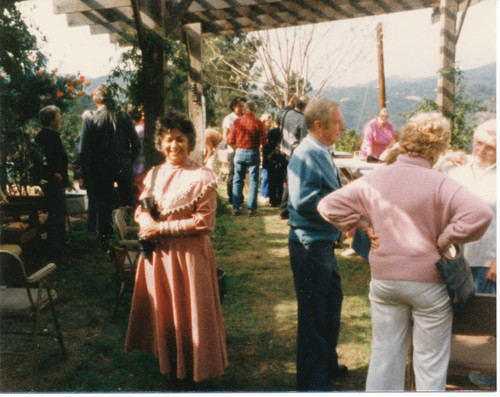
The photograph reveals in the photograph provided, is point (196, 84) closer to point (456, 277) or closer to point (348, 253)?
point (348, 253)

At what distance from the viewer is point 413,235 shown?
2.29 metres

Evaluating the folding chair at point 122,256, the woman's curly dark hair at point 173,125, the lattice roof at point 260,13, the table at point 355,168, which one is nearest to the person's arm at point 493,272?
the woman's curly dark hair at point 173,125

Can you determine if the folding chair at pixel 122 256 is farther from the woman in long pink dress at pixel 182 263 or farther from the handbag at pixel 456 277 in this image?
the handbag at pixel 456 277

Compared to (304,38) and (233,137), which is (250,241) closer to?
(233,137)

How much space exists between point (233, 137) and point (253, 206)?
1260 millimetres

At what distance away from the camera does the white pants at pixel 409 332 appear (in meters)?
2.32

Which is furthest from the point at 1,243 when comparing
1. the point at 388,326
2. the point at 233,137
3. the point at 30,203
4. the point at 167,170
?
the point at 388,326

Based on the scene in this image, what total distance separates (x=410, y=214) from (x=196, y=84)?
5683 millimetres

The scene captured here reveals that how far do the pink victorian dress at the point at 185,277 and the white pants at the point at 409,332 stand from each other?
1009 millimetres

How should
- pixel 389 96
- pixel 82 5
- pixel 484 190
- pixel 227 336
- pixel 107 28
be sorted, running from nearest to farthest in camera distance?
pixel 484 190 < pixel 227 336 < pixel 82 5 < pixel 107 28 < pixel 389 96

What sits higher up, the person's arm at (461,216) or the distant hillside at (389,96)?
the distant hillside at (389,96)

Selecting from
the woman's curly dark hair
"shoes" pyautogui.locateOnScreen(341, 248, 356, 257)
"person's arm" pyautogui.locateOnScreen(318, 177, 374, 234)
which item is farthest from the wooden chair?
"shoes" pyautogui.locateOnScreen(341, 248, 356, 257)

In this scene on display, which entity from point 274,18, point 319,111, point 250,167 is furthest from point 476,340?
point 274,18

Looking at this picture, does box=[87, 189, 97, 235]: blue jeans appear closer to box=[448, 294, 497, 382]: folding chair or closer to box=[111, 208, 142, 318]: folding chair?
box=[111, 208, 142, 318]: folding chair
